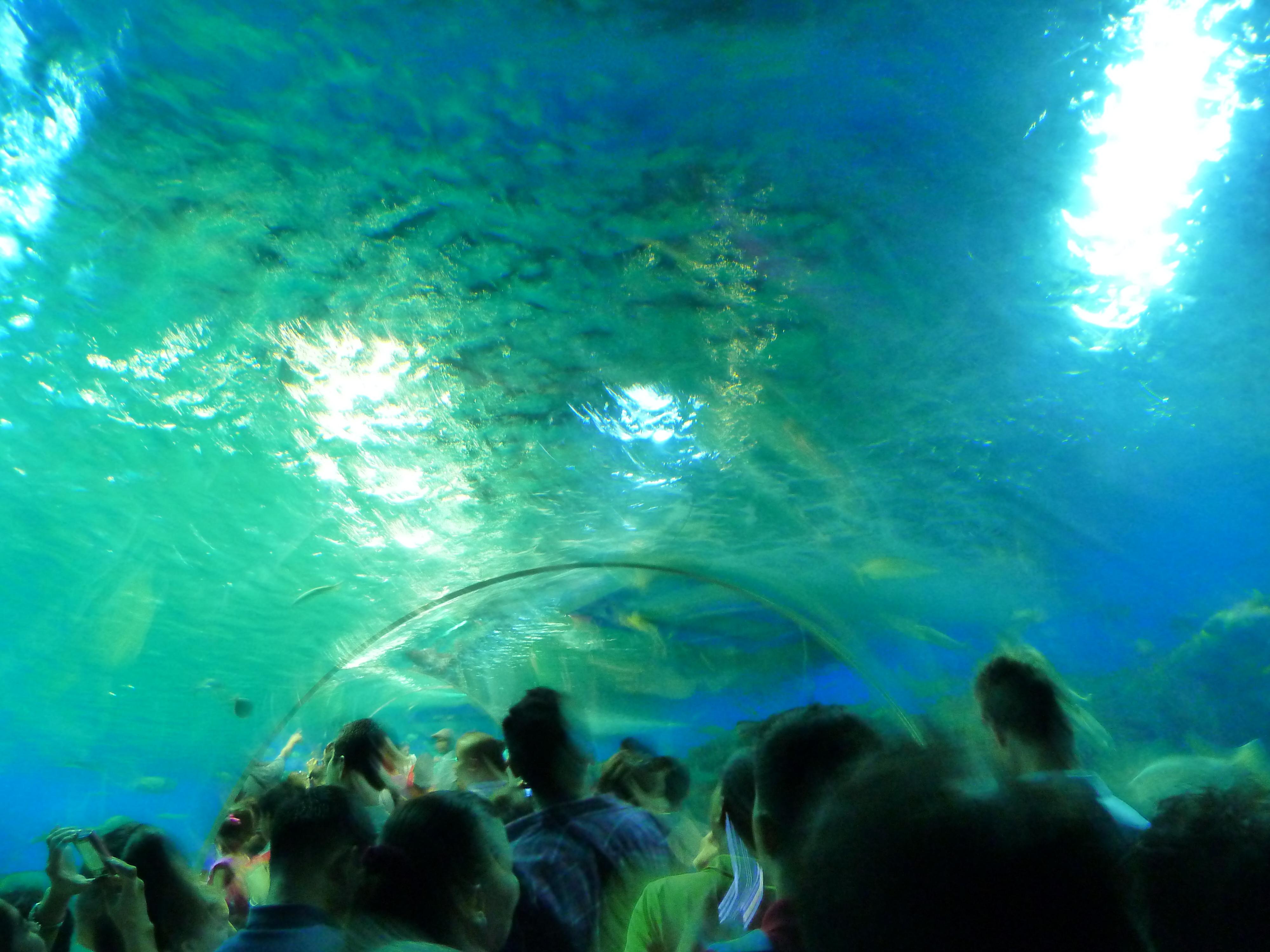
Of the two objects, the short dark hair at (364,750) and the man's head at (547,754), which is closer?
the man's head at (547,754)

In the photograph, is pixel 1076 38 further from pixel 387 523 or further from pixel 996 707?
pixel 387 523

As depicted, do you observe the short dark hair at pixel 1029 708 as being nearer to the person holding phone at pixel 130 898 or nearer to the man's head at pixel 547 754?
the man's head at pixel 547 754

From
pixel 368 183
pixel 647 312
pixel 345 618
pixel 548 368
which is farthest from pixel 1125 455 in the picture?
pixel 345 618

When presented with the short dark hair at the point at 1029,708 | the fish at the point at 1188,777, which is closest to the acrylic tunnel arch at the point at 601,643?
the short dark hair at the point at 1029,708

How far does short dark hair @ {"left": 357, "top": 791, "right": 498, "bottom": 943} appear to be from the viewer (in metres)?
1.94

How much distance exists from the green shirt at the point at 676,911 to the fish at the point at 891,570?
5.65 meters

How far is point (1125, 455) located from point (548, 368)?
4.46 m

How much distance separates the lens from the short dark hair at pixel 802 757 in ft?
5.06

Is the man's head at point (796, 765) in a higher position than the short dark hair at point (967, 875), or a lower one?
higher

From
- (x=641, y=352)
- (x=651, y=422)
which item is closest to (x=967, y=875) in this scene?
(x=641, y=352)

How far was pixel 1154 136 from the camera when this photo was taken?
3711 mm

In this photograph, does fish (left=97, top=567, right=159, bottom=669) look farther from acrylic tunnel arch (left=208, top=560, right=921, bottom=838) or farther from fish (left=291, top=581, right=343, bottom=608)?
acrylic tunnel arch (left=208, top=560, right=921, bottom=838)

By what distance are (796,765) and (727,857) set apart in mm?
1052

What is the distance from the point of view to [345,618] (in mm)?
8680
